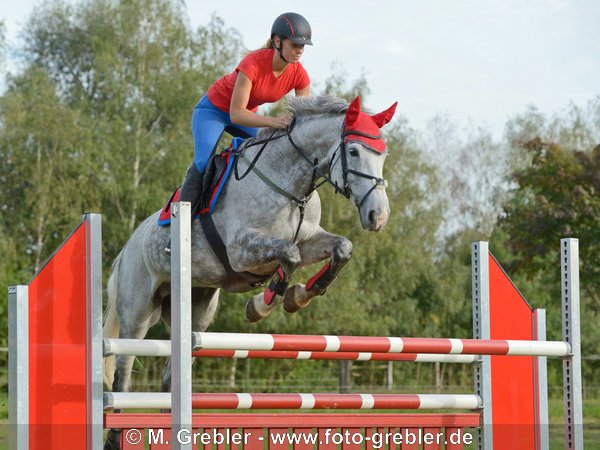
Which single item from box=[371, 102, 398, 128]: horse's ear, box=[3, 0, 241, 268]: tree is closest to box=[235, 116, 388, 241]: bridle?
box=[371, 102, 398, 128]: horse's ear

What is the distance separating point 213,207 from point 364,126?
940 mm

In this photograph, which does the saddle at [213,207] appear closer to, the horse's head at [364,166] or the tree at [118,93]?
the horse's head at [364,166]

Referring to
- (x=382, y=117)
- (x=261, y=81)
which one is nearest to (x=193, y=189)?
(x=261, y=81)

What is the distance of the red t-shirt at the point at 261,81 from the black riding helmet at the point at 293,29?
0.16 meters

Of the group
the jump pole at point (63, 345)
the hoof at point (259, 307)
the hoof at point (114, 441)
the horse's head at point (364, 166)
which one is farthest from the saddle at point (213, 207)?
the jump pole at point (63, 345)

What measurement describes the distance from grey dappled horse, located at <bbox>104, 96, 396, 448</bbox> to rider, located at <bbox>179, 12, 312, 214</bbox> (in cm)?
16

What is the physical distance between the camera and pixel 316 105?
Answer: 4691mm

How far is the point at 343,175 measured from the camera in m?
4.26

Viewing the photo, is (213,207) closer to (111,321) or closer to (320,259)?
(320,259)

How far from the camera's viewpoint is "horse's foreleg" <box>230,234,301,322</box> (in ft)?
14.3

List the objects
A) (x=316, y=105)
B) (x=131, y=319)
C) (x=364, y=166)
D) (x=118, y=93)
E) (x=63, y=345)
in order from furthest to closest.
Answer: (x=118, y=93)
(x=131, y=319)
(x=316, y=105)
(x=364, y=166)
(x=63, y=345)

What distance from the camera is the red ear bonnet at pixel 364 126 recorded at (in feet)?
14.0

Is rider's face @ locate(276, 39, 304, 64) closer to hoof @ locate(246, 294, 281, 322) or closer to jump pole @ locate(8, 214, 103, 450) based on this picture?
hoof @ locate(246, 294, 281, 322)

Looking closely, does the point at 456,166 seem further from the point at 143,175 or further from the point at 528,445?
the point at 528,445
